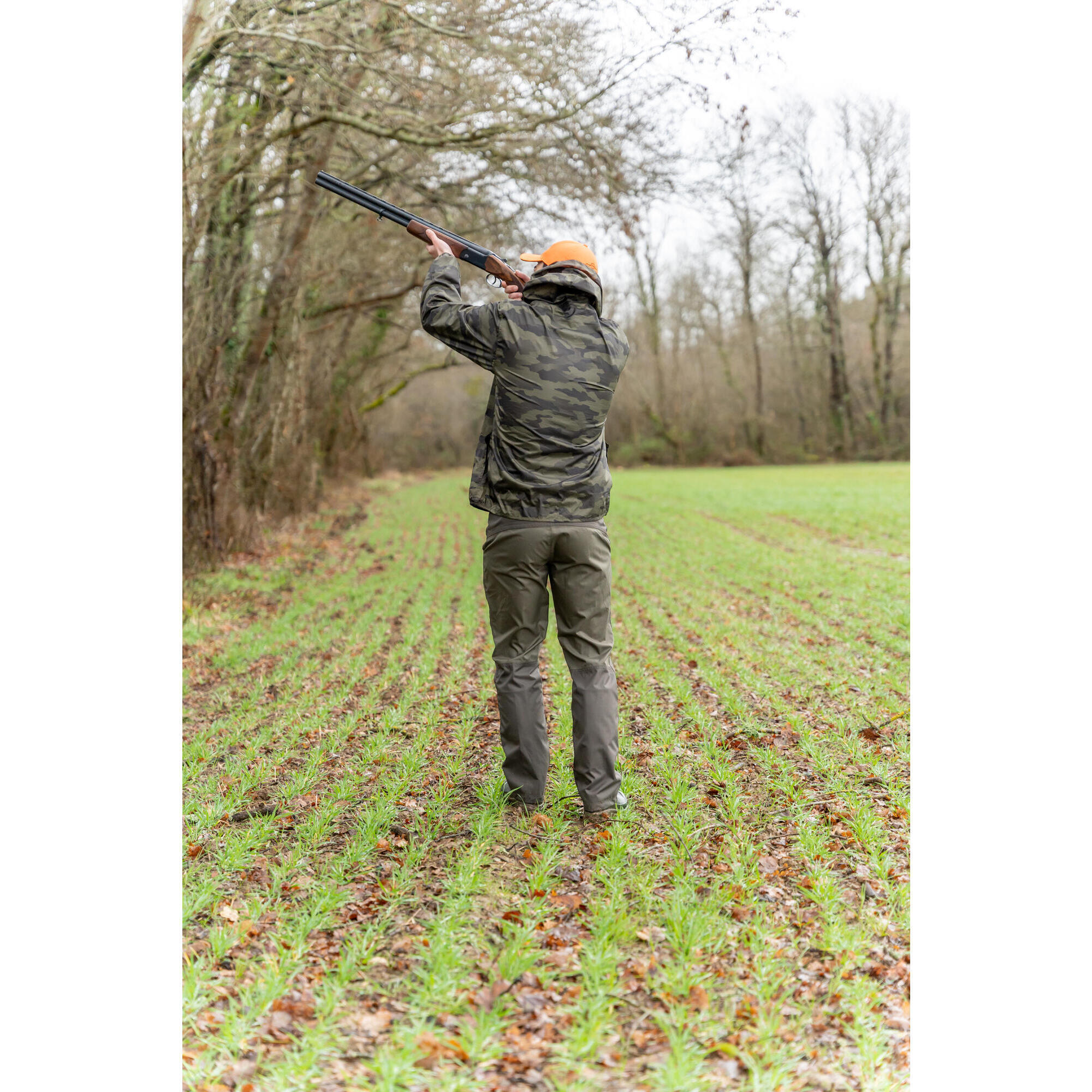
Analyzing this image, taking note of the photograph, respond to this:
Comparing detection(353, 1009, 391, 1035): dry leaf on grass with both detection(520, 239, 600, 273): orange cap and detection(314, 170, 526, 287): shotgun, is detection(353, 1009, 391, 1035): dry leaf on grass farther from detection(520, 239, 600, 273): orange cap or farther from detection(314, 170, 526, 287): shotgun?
detection(314, 170, 526, 287): shotgun

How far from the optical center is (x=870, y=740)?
543cm

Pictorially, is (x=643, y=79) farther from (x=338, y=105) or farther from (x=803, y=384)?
(x=803, y=384)

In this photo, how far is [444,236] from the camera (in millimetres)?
4762

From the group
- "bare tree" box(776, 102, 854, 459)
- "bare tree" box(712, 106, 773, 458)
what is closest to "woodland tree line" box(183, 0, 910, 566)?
"bare tree" box(712, 106, 773, 458)

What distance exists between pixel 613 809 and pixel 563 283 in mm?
2389

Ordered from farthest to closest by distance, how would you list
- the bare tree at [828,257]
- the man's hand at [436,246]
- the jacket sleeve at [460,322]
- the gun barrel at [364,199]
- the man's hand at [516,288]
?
1. the bare tree at [828,257]
2. the gun barrel at [364,199]
3. the man's hand at [516,288]
4. the man's hand at [436,246]
5. the jacket sleeve at [460,322]

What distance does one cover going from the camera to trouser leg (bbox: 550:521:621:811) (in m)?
4.27

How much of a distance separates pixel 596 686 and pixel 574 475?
954 millimetres

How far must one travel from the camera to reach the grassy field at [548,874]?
2758mm

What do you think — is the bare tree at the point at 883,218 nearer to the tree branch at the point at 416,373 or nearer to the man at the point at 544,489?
the tree branch at the point at 416,373

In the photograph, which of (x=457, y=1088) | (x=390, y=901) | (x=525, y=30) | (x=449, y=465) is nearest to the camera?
(x=457, y=1088)

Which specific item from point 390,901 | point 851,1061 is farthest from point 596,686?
point 851,1061

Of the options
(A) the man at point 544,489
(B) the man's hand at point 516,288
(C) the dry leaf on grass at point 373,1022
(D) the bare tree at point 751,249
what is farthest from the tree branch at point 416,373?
(C) the dry leaf on grass at point 373,1022

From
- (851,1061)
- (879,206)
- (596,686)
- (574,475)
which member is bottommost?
(851,1061)
